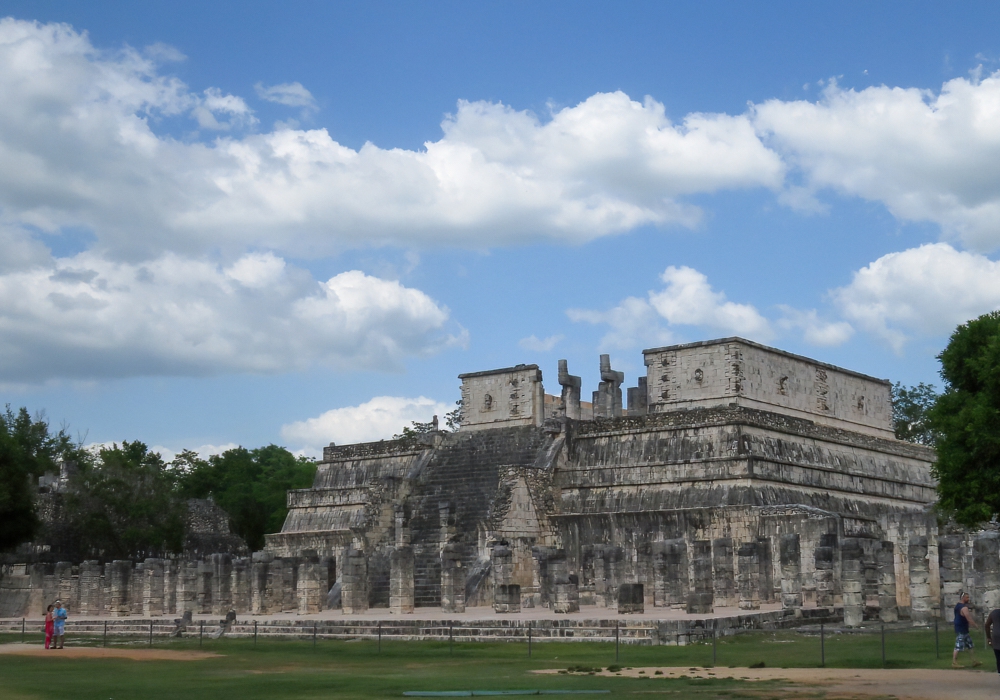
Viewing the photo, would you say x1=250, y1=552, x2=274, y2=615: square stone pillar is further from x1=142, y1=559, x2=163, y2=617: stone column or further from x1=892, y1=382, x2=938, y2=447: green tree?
x1=892, y1=382, x2=938, y2=447: green tree

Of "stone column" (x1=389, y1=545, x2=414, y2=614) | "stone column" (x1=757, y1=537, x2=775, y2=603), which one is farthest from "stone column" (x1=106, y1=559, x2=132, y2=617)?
"stone column" (x1=757, y1=537, x2=775, y2=603)

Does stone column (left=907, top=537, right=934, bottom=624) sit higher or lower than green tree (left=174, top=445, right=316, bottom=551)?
lower

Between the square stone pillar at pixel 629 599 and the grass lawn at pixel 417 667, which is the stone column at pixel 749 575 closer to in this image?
the square stone pillar at pixel 629 599

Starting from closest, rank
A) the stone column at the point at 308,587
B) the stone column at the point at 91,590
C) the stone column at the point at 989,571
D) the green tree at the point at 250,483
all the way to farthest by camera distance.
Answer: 1. the stone column at the point at 989,571
2. the stone column at the point at 308,587
3. the stone column at the point at 91,590
4. the green tree at the point at 250,483

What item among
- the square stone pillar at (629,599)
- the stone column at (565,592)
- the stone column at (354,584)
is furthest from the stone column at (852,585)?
the stone column at (354,584)

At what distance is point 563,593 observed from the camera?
27500 millimetres

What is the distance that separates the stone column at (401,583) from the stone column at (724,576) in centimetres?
796

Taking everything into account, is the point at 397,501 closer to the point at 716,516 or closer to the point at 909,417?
the point at 716,516

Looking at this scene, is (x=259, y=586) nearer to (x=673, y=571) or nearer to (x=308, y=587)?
(x=308, y=587)

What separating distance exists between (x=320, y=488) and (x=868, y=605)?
2223 cm

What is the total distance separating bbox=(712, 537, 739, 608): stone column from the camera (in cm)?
2817

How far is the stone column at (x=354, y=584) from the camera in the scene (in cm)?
3180

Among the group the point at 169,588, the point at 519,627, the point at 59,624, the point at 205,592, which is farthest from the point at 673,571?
the point at 169,588

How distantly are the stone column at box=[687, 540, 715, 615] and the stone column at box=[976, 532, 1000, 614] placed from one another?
19.5 ft
